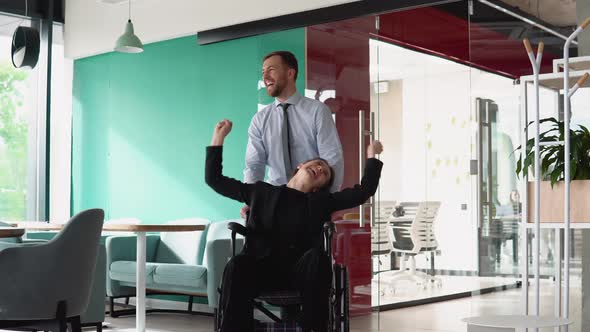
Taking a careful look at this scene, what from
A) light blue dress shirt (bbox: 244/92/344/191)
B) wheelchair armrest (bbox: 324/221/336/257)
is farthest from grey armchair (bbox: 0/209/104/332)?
wheelchair armrest (bbox: 324/221/336/257)

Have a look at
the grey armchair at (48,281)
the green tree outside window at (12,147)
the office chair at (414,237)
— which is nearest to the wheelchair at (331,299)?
the grey armchair at (48,281)

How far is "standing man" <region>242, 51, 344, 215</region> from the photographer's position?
4.29 metres

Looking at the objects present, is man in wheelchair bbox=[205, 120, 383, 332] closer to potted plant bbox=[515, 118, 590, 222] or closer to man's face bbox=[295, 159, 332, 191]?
man's face bbox=[295, 159, 332, 191]

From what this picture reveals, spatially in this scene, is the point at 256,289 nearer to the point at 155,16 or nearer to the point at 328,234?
the point at 328,234

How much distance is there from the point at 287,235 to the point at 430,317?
11.4ft

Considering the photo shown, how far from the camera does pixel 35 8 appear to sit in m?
9.13

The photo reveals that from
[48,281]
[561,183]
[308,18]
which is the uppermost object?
[308,18]

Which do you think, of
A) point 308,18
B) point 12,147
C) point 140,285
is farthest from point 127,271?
point 12,147

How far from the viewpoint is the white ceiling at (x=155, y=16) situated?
726 cm

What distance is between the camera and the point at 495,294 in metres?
5.72

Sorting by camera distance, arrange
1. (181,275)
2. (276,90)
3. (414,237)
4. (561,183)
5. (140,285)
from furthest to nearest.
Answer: (414,237) < (181,275) < (140,285) < (276,90) < (561,183)

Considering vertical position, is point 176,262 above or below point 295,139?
below

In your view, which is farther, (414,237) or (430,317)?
(414,237)

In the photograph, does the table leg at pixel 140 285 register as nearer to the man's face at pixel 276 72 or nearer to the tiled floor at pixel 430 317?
the tiled floor at pixel 430 317
